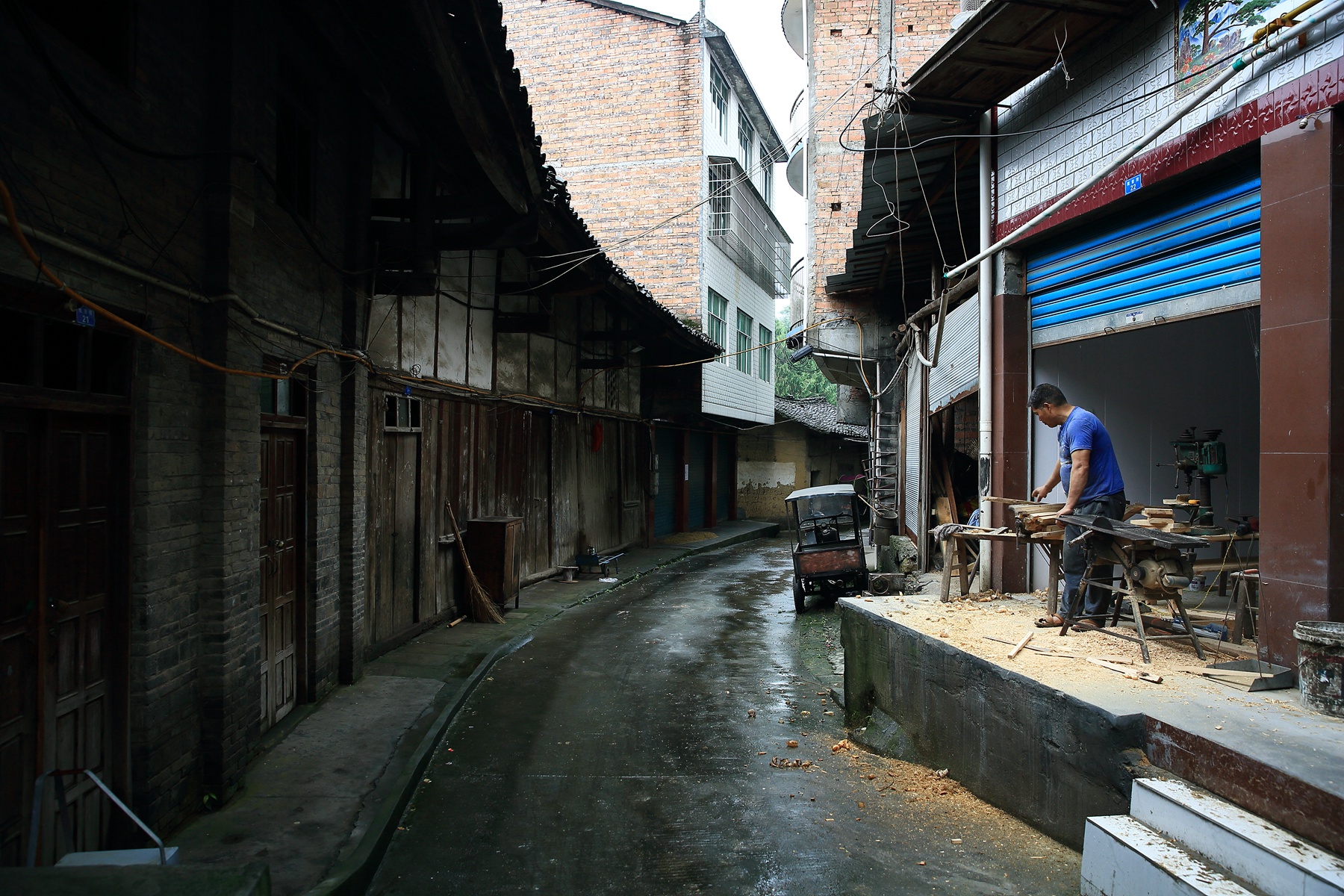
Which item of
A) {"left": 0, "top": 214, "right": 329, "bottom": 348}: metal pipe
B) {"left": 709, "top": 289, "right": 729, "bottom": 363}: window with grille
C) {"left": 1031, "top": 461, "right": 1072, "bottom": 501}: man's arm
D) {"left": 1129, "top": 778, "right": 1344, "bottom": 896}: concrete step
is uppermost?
{"left": 709, "top": 289, "right": 729, "bottom": 363}: window with grille

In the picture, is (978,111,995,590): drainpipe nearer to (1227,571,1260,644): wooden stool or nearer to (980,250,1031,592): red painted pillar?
(980,250,1031,592): red painted pillar

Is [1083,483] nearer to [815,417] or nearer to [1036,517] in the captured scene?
[1036,517]

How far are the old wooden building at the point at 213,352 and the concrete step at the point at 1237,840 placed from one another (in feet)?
16.1

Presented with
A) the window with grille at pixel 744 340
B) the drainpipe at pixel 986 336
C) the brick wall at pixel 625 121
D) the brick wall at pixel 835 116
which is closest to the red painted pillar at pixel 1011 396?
the drainpipe at pixel 986 336

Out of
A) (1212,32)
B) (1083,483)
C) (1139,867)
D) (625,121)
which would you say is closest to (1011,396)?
(1083,483)

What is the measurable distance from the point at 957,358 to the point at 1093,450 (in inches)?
178

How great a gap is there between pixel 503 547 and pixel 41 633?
7.04 meters

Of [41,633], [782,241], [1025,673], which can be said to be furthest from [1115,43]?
[782,241]

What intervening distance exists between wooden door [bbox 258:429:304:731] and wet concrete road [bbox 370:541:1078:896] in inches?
52.3

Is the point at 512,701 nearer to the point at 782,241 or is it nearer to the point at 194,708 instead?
the point at 194,708

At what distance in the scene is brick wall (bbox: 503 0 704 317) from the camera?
1973 cm

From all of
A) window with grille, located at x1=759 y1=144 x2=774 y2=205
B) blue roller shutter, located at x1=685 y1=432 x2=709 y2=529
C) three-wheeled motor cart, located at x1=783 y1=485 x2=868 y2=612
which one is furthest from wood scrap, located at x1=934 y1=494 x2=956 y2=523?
window with grille, located at x1=759 y1=144 x2=774 y2=205

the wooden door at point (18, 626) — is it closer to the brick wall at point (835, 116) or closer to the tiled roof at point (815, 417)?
the brick wall at point (835, 116)

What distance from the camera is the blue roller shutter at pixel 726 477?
27.8 metres
